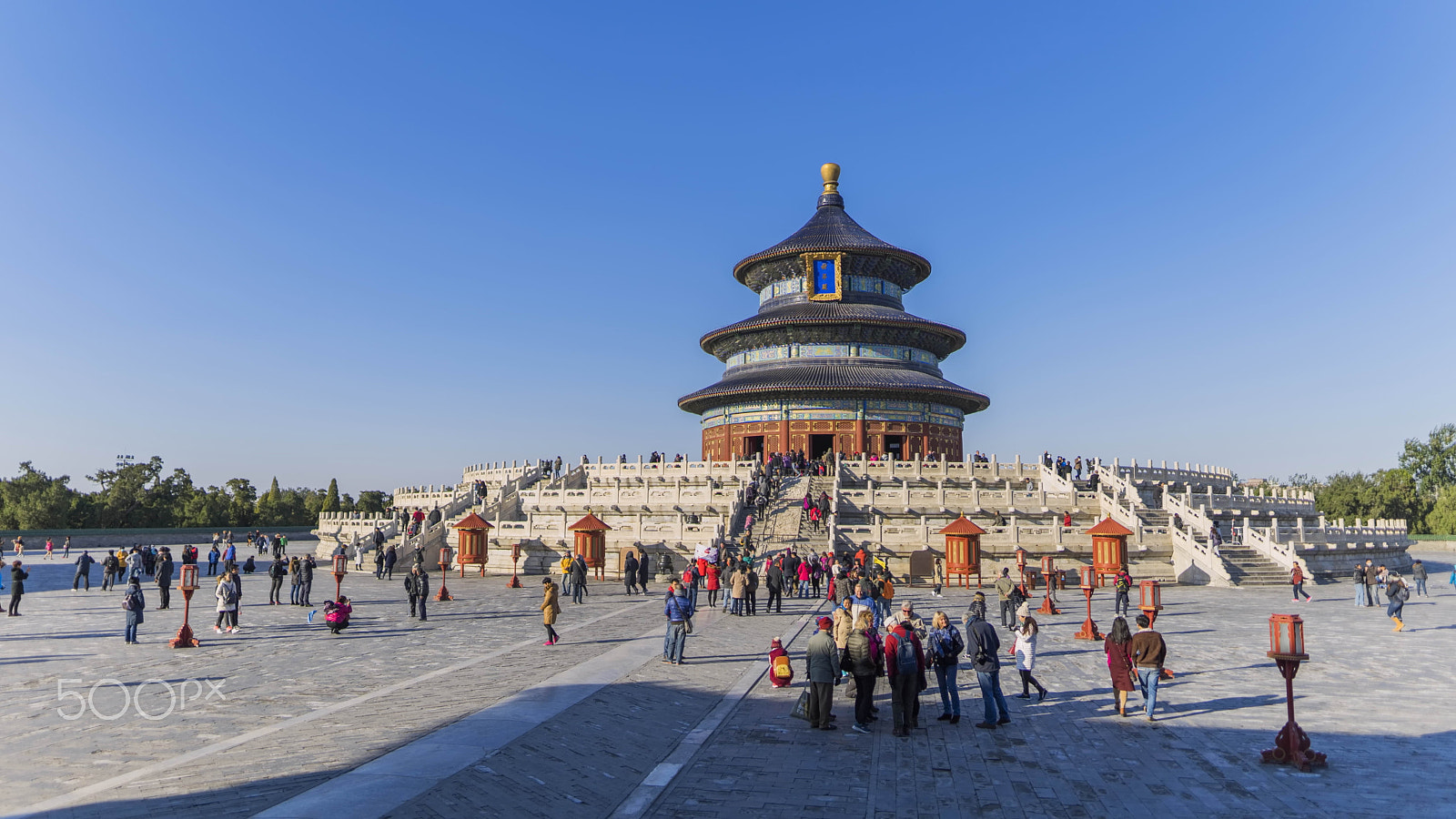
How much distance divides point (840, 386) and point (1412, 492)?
2476 inches

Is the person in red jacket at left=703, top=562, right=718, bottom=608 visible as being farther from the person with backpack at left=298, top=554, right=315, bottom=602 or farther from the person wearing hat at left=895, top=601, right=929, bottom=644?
the person with backpack at left=298, top=554, right=315, bottom=602

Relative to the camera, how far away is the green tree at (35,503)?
60.4m

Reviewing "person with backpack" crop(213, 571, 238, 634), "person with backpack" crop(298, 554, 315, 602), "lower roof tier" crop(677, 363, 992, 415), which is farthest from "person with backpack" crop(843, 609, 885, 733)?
"lower roof tier" crop(677, 363, 992, 415)

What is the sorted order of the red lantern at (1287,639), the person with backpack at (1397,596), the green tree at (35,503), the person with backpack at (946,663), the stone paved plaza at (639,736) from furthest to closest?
1. the green tree at (35,503)
2. the person with backpack at (1397,596)
3. the person with backpack at (946,663)
4. the red lantern at (1287,639)
5. the stone paved plaza at (639,736)

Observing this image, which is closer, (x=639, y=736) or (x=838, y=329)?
(x=639, y=736)

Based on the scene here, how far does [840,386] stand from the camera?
48.6 meters

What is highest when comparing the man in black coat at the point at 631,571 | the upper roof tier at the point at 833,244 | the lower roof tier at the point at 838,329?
the upper roof tier at the point at 833,244

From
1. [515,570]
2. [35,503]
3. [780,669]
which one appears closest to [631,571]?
[515,570]

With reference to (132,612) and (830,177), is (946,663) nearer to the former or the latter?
(132,612)

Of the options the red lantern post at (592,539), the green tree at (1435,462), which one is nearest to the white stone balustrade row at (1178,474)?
the red lantern post at (592,539)

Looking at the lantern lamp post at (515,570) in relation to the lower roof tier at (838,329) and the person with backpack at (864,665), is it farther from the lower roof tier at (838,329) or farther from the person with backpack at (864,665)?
the lower roof tier at (838,329)

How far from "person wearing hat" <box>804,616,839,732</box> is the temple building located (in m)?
36.4

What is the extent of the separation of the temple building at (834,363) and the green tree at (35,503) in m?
44.3

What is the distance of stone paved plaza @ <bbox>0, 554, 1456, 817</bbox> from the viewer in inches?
336
